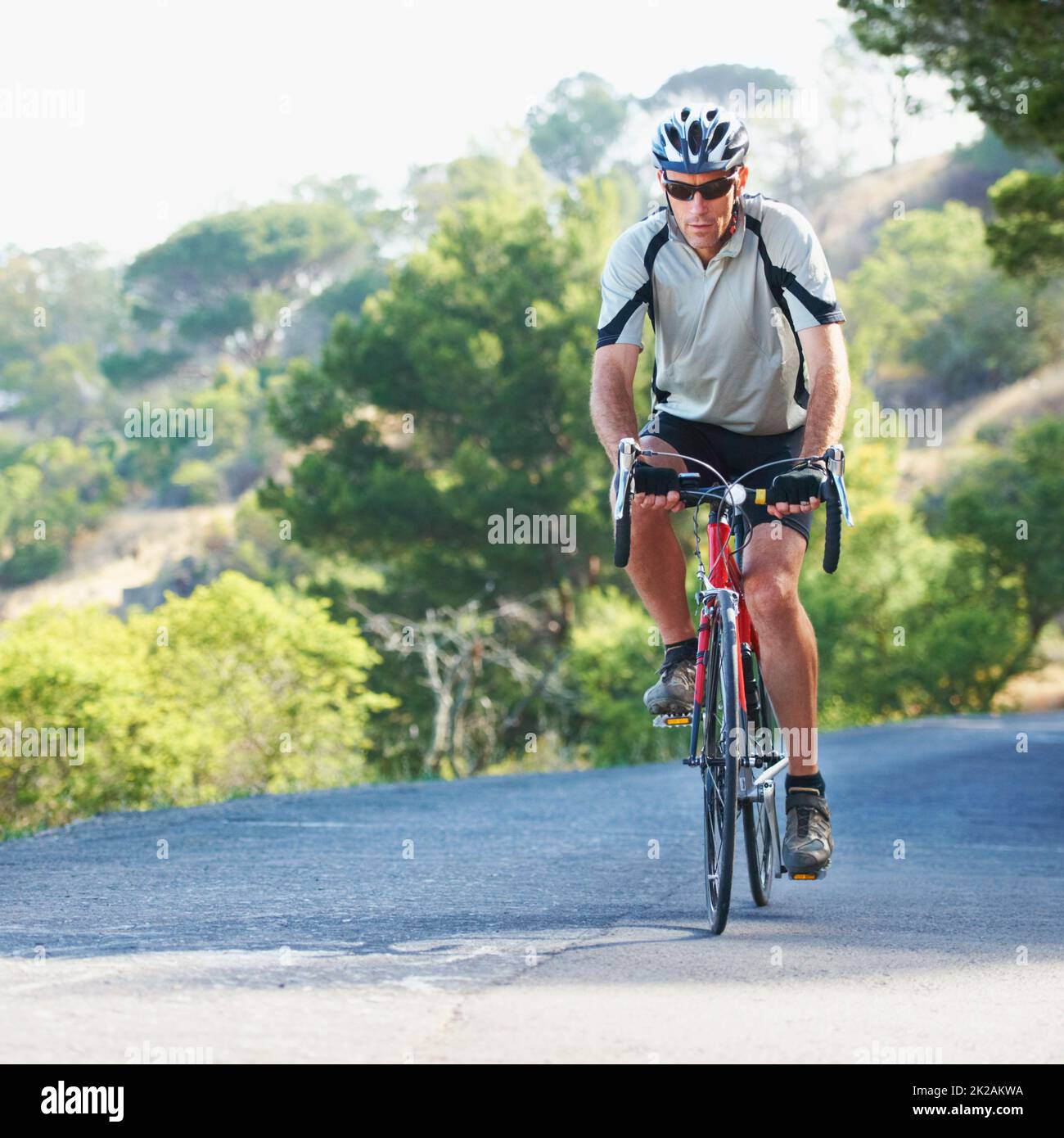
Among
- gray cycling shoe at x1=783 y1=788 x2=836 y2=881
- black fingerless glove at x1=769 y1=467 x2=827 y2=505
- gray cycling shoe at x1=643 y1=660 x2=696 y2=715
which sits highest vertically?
black fingerless glove at x1=769 y1=467 x2=827 y2=505

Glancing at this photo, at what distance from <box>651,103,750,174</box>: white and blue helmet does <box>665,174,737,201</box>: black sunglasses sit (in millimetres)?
48

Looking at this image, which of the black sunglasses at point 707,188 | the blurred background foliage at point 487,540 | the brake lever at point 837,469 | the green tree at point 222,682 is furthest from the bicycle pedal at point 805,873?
the green tree at point 222,682

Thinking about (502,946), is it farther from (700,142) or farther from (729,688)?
(700,142)

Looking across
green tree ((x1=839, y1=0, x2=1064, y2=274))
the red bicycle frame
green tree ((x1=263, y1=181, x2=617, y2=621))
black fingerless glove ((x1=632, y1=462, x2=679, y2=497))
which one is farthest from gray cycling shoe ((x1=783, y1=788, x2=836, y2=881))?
green tree ((x1=263, y1=181, x2=617, y2=621))

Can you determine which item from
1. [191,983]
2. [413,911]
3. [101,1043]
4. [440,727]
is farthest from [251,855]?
[440,727]

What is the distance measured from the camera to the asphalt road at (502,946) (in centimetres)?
370

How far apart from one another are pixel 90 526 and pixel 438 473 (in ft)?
168

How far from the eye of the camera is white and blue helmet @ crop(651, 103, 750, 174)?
5320mm

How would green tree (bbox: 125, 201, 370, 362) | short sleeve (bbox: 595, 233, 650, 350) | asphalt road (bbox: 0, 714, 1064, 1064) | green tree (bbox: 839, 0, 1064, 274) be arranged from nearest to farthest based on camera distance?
asphalt road (bbox: 0, 714, 1064, 1064)
short sleeve (bbox: 595, 233, 650, 350)
green tree (bbox: 839, 0, 1064, 274)
green tree (bbox: 125, 201, 370, 362)

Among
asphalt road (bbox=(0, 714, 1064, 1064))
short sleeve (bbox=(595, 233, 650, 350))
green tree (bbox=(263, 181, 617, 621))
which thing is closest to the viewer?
asphalt road (bbox=(0, 714, 1064, 1064))

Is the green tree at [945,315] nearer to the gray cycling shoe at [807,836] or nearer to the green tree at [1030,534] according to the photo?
the green tree at [1030,534]

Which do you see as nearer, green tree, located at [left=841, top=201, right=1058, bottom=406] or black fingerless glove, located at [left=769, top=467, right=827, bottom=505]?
black fingerless glove, located at [left=769, top=467, right=827, bottom=505]

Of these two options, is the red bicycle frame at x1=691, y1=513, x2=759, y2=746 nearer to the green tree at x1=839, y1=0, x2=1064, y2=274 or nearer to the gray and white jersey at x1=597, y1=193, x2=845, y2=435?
the gray and white jersey at x1=597, y1=193, x2=845, y2=435

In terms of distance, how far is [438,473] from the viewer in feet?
114
